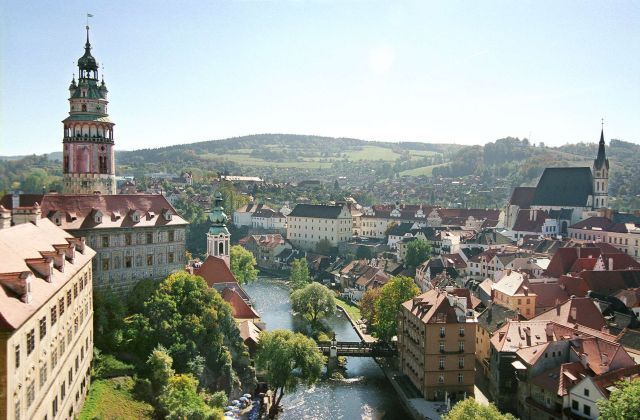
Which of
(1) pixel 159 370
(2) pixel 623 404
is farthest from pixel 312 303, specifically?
(2) pixel 623 404

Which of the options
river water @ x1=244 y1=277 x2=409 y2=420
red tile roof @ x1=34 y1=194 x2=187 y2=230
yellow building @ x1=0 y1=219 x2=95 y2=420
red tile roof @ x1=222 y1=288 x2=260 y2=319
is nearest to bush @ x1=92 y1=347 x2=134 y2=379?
yellow building @ x1=0 y1=219 x2=95 y2=420

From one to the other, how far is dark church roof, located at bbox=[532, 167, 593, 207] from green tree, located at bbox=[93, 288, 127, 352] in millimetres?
79701

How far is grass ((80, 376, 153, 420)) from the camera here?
2856 centimetres

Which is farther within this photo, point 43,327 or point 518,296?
point 518,296

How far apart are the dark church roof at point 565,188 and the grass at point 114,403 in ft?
270

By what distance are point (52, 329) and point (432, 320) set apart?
82.9ft

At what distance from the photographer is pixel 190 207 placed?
125m

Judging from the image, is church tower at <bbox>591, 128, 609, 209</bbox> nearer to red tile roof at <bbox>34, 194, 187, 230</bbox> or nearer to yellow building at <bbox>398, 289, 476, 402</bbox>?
yellow building at <bbox>398, 289, 476, 402</bbox>

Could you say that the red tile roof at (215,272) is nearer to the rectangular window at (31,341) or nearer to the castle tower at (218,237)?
the castle tower at (218,237)

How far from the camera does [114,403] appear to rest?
98.9 ft

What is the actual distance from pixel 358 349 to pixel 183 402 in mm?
21853

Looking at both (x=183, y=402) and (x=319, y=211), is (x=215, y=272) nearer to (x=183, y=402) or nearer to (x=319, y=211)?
(x=183, y=402)

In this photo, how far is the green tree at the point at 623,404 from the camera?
27062mm

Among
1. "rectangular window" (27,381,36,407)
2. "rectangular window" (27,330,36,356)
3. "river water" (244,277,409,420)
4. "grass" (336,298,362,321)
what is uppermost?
"rectangular window" (27,330,36,356)
